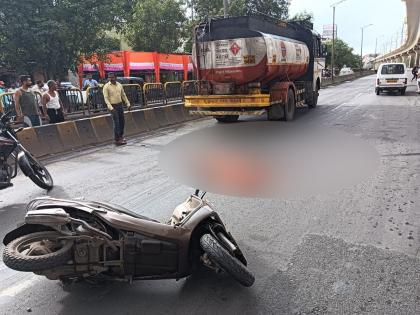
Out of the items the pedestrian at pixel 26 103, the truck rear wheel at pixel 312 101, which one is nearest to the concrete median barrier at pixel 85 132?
the pedestrian at pixel 26 103

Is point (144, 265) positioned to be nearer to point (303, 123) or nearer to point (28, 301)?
point (28, 301)

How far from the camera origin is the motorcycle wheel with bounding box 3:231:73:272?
2619 millimetres

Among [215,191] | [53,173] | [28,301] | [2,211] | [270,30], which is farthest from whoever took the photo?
[270,30]

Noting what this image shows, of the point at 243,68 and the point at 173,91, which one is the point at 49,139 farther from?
the point at 173,91

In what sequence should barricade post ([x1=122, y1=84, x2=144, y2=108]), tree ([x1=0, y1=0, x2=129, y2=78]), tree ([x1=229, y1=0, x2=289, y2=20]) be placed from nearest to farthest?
tree ([x1=0, y1=0, x2=129, y2=78]), barricade post ([x1=122, y1=84, x2=144, y2=108]), tree ([x1=229, y1=0, x2=289, y2=20])

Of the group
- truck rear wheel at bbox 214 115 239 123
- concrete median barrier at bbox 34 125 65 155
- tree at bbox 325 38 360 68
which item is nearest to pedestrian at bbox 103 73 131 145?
concrete median barrier at bbox 34 125 65 155

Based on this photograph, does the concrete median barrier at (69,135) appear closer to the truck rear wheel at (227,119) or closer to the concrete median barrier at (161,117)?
the concrete median barrier at (161,117)

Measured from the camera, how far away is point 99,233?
277 cm

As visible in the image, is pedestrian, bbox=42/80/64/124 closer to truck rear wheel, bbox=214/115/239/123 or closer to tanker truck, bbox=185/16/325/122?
tanker truck, bbox=185/16/325/122

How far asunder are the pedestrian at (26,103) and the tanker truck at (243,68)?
4817 millimetres

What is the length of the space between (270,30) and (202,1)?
22.1m

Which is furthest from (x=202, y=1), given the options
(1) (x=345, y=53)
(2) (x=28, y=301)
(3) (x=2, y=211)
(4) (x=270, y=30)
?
(1) (x=345, y=53)

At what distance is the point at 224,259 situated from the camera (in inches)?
112

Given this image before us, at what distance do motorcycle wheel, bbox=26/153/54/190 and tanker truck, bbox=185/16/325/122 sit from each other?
6.87m
